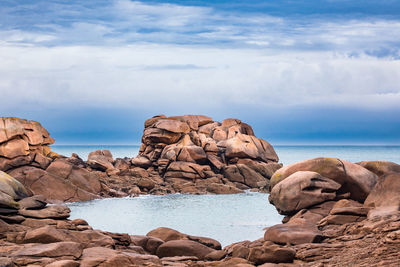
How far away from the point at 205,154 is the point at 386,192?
44.3 meters

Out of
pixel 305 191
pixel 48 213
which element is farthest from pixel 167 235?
pixel 305 191

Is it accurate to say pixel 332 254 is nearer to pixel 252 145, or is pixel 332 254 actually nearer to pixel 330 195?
pixel 330 195

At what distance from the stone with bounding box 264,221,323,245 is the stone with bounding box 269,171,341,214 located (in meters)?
3.77

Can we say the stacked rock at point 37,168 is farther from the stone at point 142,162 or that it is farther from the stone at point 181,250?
the stone at point 181,250

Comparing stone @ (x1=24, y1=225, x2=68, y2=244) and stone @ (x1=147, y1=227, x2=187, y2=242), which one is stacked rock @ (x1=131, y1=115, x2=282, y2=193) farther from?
stone @ (x1=24, y1=225, x2=68, y2=244)

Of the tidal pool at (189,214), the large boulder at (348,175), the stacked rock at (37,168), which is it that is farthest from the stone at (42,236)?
the stacked rock at (37,168)

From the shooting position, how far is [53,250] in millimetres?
14484

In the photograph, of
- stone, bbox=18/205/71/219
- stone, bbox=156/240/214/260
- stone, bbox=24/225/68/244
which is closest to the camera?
stone, bbox=24/225/68/244

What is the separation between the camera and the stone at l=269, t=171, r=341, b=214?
22.2 metres

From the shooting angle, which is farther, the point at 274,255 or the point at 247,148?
the point at 247,148

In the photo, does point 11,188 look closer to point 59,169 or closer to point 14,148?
point 59,169

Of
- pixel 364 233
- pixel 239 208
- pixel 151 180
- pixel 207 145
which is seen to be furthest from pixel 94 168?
pixel 364 233

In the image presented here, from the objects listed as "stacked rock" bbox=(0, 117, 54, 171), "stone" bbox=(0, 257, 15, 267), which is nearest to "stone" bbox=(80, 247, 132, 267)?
"stone" bbox=(0, 257, 15, 267)

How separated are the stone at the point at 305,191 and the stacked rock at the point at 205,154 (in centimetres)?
3444
